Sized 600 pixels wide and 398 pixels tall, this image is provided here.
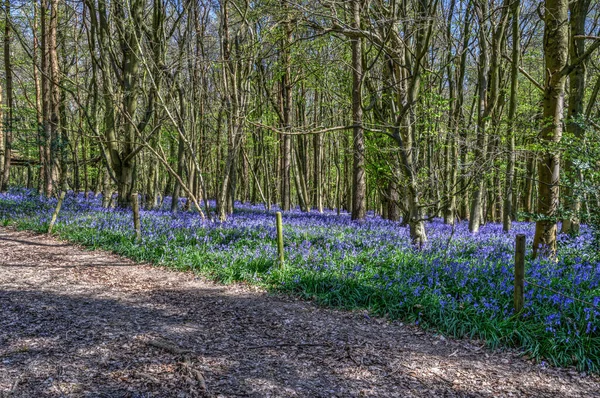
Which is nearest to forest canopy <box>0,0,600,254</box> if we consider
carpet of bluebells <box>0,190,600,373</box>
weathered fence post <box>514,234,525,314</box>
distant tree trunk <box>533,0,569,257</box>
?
distant tree trunk <box>533,0,569,257</box>

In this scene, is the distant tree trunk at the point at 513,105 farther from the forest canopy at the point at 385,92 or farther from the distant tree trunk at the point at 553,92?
the distant tree trunk at the point at 553,92

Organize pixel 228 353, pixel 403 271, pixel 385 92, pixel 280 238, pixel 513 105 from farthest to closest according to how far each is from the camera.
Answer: pixel 385 92
pixel 513 105
pixel 280 238
pixel 403 271
pixel 228 353

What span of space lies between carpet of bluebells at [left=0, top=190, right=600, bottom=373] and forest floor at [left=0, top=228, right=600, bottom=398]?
0.32 m

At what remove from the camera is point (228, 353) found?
4.11 m

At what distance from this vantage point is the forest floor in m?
3.40

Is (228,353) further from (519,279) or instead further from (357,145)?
(357,145)

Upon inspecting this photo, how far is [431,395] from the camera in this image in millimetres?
3465

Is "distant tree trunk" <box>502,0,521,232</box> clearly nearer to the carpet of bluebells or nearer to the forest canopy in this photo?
the forest canopy

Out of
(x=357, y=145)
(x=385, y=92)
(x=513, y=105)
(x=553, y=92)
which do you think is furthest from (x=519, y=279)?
(x=385, y=92)

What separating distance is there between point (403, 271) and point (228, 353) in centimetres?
334

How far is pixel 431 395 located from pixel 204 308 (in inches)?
130

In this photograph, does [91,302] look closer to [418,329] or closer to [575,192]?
[418,329]

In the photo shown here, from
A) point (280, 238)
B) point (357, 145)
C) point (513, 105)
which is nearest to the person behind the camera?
point (280, 238)

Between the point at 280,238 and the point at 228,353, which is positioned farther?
the point at 280,238
